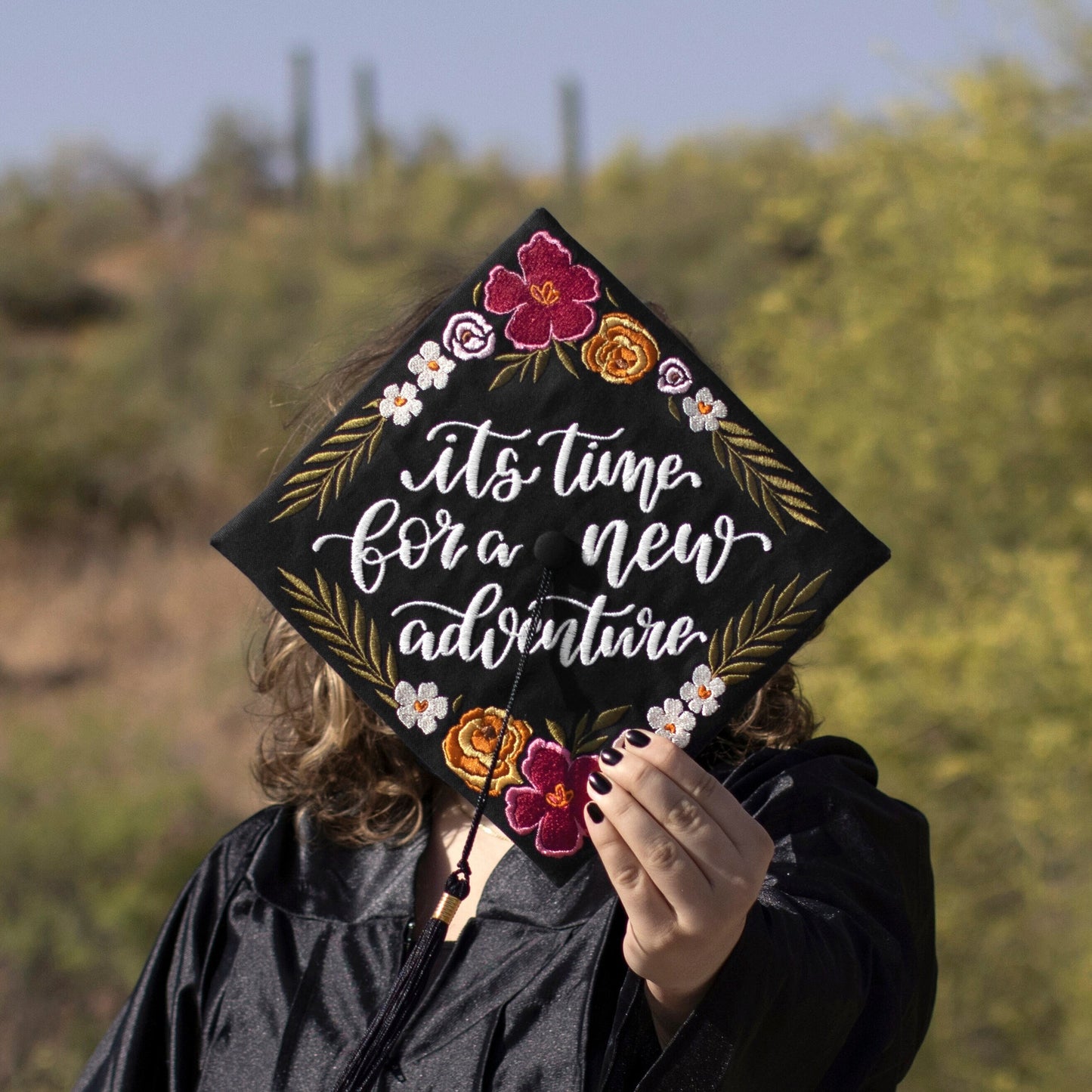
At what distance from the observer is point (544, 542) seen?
1.27m

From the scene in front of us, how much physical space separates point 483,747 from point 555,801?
88mm

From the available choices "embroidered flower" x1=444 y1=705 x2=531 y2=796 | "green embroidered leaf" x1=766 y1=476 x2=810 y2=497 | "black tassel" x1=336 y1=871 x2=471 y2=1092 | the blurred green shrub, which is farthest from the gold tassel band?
the blurred green shrub

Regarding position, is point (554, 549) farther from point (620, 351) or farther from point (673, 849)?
point (673, 849)

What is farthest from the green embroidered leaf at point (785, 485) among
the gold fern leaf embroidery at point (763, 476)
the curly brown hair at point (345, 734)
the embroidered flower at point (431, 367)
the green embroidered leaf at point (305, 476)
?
the green embroidered leaf at point (305, 476)

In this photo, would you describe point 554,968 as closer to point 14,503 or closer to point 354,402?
point 354,402

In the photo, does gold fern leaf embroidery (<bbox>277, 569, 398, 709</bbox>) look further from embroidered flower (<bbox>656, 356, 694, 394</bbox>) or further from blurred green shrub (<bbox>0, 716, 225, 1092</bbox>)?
blurred green shrub (<bbox>0, 716, 225, 1092</bbox>)

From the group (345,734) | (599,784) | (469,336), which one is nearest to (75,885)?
(345,734)

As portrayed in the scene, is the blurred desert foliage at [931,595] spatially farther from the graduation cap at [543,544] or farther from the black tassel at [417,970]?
the black tassel at [417,970]

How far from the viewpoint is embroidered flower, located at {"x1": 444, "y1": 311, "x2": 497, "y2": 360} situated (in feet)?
4.34

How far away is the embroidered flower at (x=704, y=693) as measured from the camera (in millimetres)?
1268

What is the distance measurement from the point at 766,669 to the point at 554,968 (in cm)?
34

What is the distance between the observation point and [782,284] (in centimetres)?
787

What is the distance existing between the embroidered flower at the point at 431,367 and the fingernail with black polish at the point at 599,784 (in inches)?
18.3

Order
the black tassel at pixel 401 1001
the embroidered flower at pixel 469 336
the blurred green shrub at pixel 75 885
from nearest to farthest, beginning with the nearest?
the black tassel at pixel 401 1001 < the embroidered flower at pixel 469 336 < the blurred green shrub at pixel 75 885
